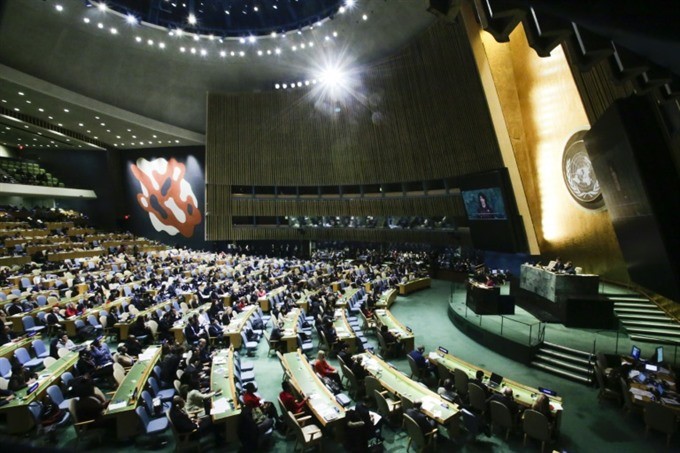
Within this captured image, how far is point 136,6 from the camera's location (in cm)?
2009

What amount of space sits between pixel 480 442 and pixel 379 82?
63.6 feet

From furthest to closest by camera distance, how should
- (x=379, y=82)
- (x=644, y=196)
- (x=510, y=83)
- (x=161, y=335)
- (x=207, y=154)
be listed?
(x=207, y=154), (x=379, y=82), (x=510, y=83), (x=161, y=335), (x=644, y=196)

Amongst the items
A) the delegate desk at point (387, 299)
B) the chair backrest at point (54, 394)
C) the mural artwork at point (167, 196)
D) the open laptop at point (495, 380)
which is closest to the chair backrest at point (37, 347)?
the chair backrest at point (54, 394)

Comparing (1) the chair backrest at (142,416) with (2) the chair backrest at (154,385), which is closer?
(1) the chair backrest at (142,416)

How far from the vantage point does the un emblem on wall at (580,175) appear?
12.9m

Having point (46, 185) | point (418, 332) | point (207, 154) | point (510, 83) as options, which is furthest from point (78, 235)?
point (510, 83)

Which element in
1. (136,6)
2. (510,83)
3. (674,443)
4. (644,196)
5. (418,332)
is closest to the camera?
(674,443)

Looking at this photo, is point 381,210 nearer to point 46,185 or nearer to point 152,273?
point 152,273

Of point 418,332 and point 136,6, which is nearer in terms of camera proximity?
point 418,332

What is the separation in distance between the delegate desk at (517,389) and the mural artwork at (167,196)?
2530 cm

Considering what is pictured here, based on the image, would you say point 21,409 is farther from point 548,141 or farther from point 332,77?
point 332,77

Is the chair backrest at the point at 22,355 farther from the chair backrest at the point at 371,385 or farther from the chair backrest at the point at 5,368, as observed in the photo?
the chair backrest at the point at 371,385

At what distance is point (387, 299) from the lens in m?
14.6

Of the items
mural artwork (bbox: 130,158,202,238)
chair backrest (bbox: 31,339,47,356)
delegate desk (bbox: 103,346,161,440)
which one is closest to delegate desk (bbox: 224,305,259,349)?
delegate desk (bbox: 103,346,161,440)
